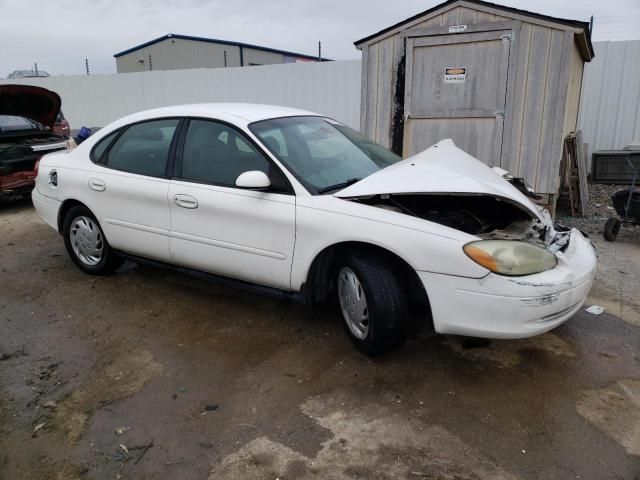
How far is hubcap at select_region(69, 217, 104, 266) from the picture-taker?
486 centimetres

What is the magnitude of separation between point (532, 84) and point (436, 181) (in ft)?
12.7

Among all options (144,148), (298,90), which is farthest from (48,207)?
(298,90)

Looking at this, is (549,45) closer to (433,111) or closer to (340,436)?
(433,111)

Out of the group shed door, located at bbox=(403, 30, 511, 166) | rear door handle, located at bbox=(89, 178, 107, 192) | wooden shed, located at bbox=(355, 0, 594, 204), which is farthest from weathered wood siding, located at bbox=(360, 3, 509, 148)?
rear door handle, located at bbox=(89, 178, 107, 192)

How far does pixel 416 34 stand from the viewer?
6.88m

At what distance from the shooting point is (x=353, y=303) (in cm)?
344

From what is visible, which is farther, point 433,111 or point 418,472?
point 433,111

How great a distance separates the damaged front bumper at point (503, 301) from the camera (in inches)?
115

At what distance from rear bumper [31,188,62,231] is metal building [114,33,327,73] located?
1835 cm

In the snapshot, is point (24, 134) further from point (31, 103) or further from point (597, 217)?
point (597, 217)

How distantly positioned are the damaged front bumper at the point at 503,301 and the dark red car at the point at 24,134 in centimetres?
688

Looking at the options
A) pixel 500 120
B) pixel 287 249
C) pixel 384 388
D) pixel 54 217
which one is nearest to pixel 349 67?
pixel 500 120

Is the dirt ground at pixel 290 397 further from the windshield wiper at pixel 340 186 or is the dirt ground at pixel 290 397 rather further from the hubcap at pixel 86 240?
the windshield wiper at pixel 340 186

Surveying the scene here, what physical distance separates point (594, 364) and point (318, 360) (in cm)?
176
